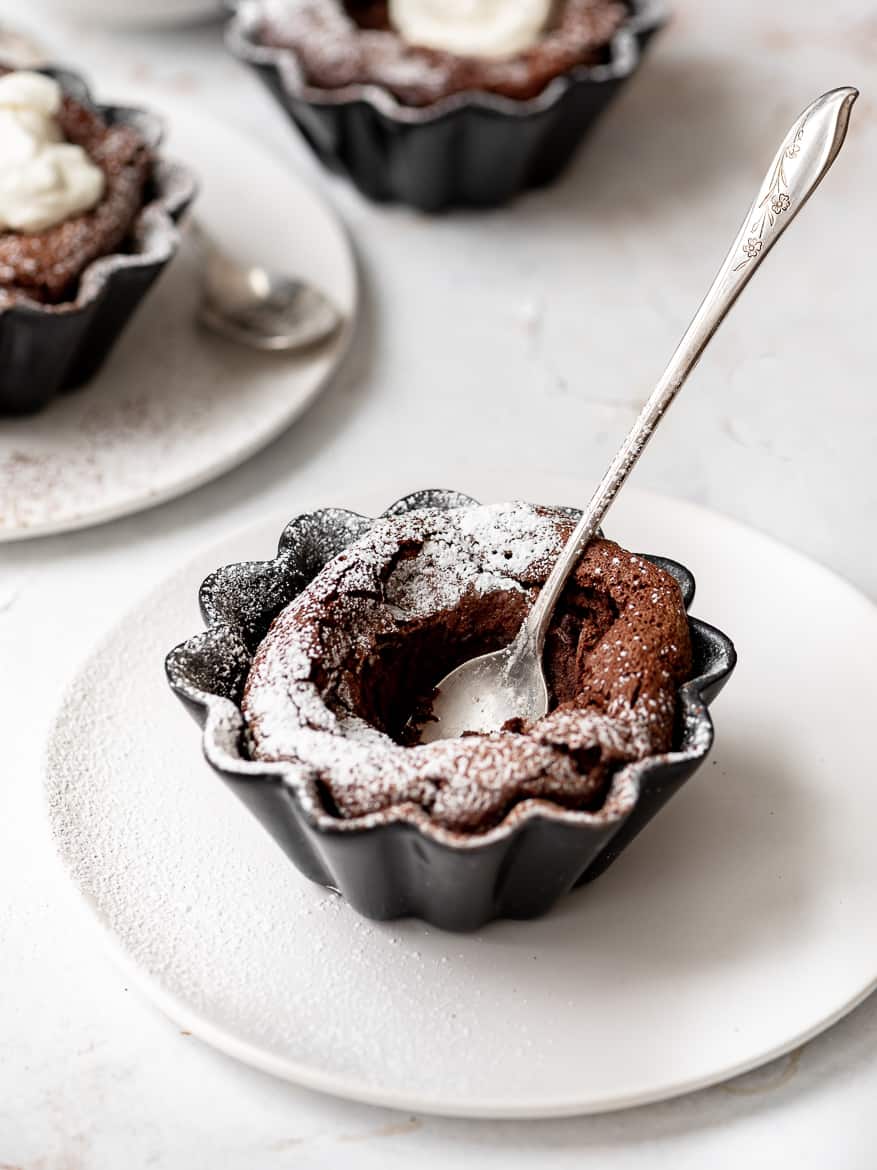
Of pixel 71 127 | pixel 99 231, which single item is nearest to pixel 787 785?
pixel 99 231

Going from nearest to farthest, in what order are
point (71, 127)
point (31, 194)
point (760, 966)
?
point (760, 966) < point (31, 194) < point (71, 127)

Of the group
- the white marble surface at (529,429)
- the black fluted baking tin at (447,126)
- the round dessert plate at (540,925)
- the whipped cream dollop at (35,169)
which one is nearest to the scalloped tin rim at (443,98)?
the black fluted baking tin at (447,126)

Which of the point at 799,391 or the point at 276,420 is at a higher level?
the point at 799,391

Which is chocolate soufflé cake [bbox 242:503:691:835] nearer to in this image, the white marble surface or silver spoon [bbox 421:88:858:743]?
silver spoon [bbox 421:88:858:743]

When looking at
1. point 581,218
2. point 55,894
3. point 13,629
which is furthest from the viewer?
point 581,218

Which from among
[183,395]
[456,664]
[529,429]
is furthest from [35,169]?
[456,664]

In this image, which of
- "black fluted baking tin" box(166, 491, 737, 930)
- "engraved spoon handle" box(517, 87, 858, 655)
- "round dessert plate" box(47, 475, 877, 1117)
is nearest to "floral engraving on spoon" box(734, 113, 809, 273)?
"engraved spoon handle" box(517, 87, 858, 655)

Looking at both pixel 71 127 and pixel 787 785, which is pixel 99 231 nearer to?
pixel 71 127
